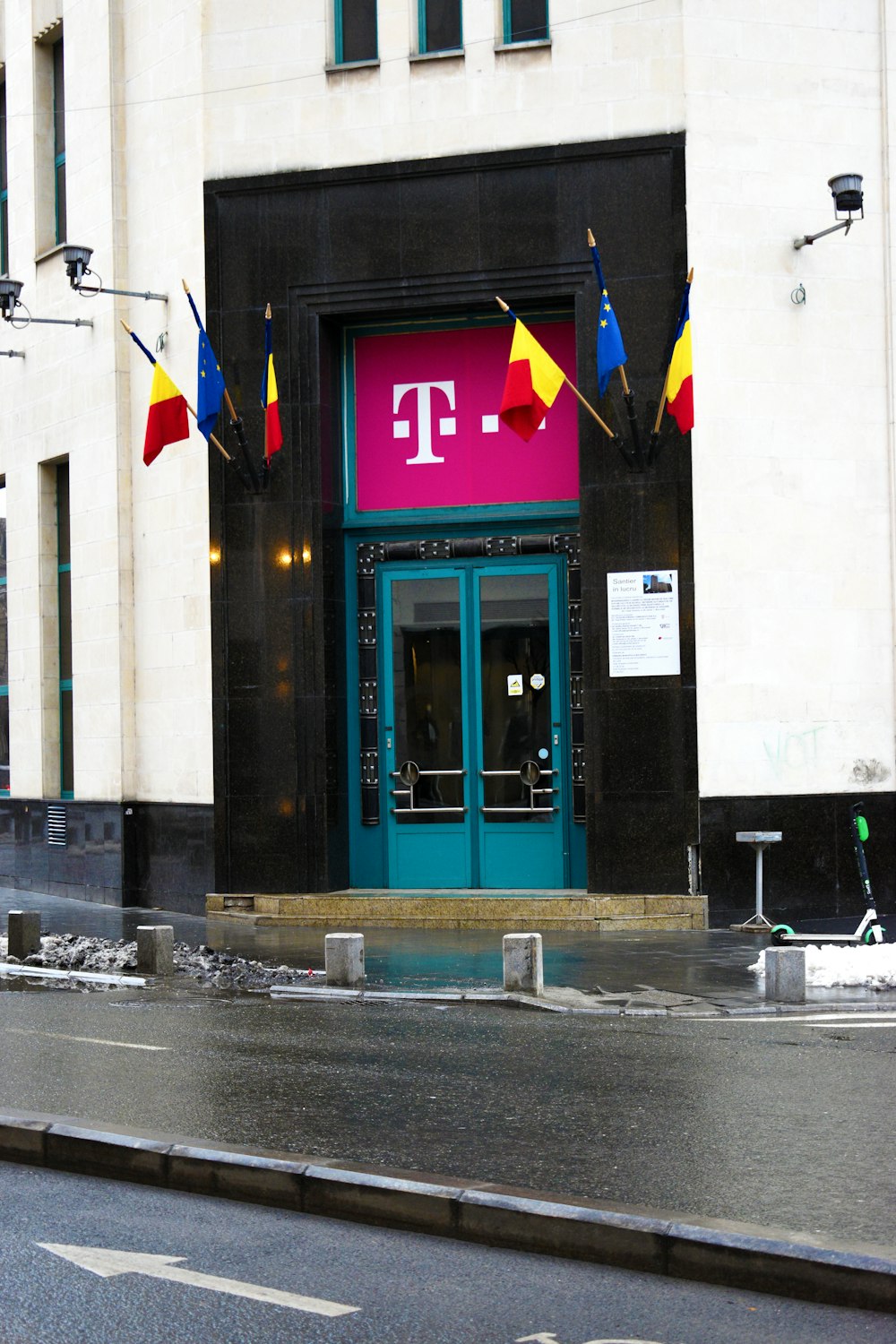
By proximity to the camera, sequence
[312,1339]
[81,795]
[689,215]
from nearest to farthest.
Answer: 1. [312,1339]
2. [689,215]
3. [81,795]

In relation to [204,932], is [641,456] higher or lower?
higher

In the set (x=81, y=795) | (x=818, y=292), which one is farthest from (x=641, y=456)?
(x=81, y=795)

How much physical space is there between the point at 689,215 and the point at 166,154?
6.03 m

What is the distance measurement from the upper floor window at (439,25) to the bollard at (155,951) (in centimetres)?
942

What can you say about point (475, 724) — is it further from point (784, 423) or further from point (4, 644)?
point (4, 644)

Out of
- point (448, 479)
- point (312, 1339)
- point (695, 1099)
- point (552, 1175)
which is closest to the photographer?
point (312, 1339)

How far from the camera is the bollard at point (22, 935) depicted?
1477cm

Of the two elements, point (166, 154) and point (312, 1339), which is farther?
point (166, 154)

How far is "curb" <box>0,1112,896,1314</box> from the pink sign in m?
10.9

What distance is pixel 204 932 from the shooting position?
16141mm

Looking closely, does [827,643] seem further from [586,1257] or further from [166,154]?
[586,1257]

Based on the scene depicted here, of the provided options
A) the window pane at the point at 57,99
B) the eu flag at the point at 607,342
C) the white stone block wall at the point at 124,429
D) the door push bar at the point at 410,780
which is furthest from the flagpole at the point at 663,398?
the window pane at the point at 57,99

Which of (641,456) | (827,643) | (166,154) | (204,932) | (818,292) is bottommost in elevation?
(204,932)

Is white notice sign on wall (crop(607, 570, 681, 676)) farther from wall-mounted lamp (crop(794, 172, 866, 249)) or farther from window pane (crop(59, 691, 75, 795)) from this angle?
window pane (crop(59, 691, 75, 795))
